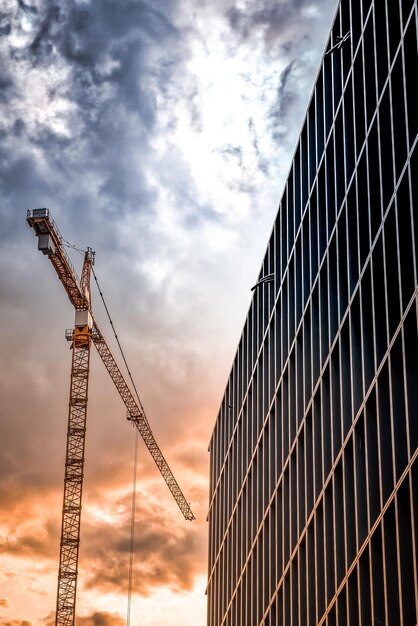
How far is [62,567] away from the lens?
470ft

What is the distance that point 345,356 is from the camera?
4816 cm

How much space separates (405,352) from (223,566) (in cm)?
5145

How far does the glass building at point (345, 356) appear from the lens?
39.3 meters

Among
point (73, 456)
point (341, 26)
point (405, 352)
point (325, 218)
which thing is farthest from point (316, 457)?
point (73, 456)

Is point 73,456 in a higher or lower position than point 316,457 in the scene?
higher

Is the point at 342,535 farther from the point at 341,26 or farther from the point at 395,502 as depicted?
the point at 341,26

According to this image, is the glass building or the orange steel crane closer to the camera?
the glass building

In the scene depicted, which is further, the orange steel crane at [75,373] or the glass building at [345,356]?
the orange steel crane at [75,373]

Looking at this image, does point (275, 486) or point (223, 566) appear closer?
point (275, 486)

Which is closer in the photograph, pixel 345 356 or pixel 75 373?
pixel 345 356

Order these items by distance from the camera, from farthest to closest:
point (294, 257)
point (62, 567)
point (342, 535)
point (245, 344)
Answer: point (62, 567) < point (245, 344) < point (294, 257) < point (342, 535)

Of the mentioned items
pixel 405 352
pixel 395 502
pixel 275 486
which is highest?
pixel 275 486

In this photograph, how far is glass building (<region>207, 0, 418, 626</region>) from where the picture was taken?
129 ft

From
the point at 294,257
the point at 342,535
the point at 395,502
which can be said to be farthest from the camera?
the point at 294,257
